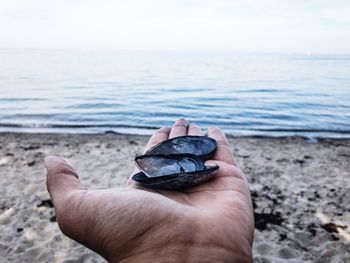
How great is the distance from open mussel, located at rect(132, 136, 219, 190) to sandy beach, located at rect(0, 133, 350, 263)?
2029mm

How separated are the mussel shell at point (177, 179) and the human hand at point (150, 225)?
0.28m

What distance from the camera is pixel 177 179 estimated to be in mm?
2449

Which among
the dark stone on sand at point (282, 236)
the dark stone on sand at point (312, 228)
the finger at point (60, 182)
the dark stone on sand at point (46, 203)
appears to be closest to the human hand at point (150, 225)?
the finger at point (60, 182)

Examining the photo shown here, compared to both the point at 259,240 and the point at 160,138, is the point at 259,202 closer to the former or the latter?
the point at 259,240

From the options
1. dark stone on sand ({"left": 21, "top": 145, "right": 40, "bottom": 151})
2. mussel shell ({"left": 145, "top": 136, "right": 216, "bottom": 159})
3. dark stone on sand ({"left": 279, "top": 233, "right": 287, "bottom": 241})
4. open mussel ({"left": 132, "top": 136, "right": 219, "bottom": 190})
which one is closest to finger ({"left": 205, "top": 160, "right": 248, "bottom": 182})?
open mussel ({"left": 132, "top": 136, "right": 219, "bottom": 190})

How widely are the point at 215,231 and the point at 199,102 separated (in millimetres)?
18460

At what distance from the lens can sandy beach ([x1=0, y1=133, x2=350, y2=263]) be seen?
4.52 meters

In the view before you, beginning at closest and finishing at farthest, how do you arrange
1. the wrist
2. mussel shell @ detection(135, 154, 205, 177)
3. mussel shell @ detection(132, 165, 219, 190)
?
the wrist → mussel shell @ detection(132, 165, 219, 190) → mussel shell @ detection(135, 154, 205, 177)

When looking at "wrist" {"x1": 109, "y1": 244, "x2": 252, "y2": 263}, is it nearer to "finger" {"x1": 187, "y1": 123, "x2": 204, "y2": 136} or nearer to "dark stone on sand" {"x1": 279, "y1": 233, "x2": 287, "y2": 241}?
"finger" {"x1": 187, "y1": 123, "x2": 204, "y2": 136}

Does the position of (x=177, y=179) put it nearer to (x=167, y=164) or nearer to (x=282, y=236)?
(x=167, y=164)

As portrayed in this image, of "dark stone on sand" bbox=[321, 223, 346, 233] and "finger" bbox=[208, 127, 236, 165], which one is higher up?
"finger" bbox=[208, 127, 236, 165]

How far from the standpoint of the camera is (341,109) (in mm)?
18016

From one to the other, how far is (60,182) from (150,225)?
0.77 metres

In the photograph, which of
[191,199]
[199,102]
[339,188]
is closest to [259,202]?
[339,188]
